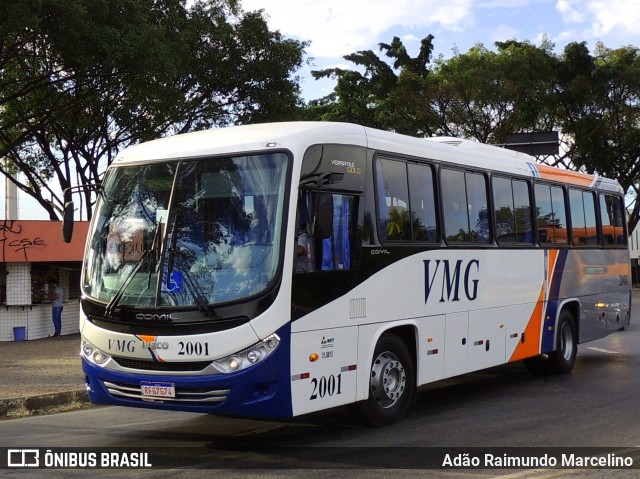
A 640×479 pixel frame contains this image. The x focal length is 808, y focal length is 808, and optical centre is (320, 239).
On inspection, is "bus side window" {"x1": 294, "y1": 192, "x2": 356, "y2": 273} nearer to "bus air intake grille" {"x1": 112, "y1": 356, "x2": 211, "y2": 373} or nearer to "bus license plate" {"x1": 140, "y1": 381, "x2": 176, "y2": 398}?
"bus air intake grille" {"x1": 112, "y1": 356, "x2": 211, "y2": 373}

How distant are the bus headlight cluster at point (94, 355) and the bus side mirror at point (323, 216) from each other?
2317mm

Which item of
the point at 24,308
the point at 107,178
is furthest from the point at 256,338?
the point at 24,308

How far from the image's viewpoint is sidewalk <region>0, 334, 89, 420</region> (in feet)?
35.1

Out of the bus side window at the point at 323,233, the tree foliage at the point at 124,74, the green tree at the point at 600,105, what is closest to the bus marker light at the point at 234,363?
the bus side window at the point at 323,233

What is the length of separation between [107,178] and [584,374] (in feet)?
27.2

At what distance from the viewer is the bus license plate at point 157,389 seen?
7.20 metres

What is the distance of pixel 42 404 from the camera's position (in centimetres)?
1084

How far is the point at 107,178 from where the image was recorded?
848 cm

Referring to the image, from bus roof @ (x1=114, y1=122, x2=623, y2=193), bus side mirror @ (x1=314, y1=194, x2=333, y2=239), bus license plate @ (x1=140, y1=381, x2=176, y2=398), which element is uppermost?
bus roof @ (x1=114, y1=122, x2=623, y2=193)

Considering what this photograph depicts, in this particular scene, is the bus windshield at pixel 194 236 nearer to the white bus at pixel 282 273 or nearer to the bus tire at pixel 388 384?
the white bus at pixel 282 273

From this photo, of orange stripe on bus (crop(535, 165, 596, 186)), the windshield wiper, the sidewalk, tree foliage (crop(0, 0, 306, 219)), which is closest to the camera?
the windshield wiper

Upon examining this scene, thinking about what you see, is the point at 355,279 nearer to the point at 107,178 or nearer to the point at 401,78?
the point at 107,178

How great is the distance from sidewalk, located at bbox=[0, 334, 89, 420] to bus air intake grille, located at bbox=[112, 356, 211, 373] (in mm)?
3629

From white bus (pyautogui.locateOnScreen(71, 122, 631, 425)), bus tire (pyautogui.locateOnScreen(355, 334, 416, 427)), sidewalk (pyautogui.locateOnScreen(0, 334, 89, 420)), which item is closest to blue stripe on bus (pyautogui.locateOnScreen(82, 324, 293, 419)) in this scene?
white bus (pyautogui.locateOnScreen(71, 122, 631, 425))
